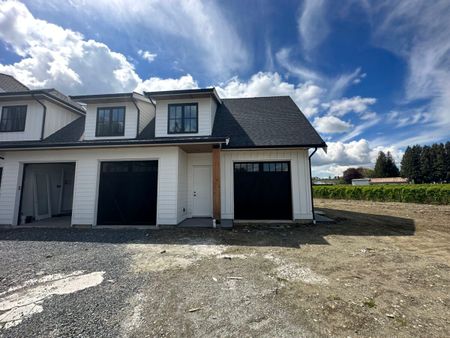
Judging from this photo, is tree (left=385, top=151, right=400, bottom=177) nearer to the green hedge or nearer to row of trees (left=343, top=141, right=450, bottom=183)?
row of trees (left=343, top=141, right=450, bottom=183)

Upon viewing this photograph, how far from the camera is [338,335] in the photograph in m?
2.13

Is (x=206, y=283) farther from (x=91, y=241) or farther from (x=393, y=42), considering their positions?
(x=393, y=42)

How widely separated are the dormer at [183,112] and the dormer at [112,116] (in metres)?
0.91

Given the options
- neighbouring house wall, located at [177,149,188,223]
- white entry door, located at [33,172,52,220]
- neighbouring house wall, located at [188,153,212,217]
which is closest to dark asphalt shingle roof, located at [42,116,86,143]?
white entry door, located at [33,172,52,220]

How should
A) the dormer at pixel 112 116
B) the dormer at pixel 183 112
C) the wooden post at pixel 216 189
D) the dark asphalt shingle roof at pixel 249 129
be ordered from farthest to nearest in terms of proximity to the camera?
1. the dormer at pixel 112 116
2. the dormer at pixel 183 112
3. the dark asphalt shingle roof at pixel 249 129
4. the wooden post at pixel 216 189

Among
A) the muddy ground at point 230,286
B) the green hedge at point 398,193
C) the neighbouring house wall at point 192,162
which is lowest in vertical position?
the muddy ground at point 230,286

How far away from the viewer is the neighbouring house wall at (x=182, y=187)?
303 inches

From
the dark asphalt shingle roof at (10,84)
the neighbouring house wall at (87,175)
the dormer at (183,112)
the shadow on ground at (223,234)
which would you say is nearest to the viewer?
the shadow on ground at (223,234)

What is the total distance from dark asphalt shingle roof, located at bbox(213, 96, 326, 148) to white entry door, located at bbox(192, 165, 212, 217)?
5.91 ft

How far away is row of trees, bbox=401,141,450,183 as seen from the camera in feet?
150

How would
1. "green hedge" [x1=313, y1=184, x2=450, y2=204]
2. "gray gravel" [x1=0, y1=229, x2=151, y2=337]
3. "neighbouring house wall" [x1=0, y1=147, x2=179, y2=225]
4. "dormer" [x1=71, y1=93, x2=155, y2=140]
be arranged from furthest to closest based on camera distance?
1. "green hedge" [x1=313, y1=184, x2=450, y2=204]
2. "dormer" [x1=71, y1=93, x2=155, y2=140]
3. "neighbouring house wall" [x1=0, y1=147, x2=179, y2=225]
4. "gray gravel" [x1=0, y1=229, x2=151, y2=337]

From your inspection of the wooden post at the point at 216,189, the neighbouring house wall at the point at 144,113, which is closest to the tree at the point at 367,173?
the wooden post at the point at 216,189

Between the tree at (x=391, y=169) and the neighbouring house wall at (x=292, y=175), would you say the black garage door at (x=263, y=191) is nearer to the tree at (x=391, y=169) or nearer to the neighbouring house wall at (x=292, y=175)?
the neighbouring house wall at (x=292, y=175)

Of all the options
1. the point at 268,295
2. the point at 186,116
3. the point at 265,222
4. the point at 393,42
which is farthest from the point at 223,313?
the point at 393,42
